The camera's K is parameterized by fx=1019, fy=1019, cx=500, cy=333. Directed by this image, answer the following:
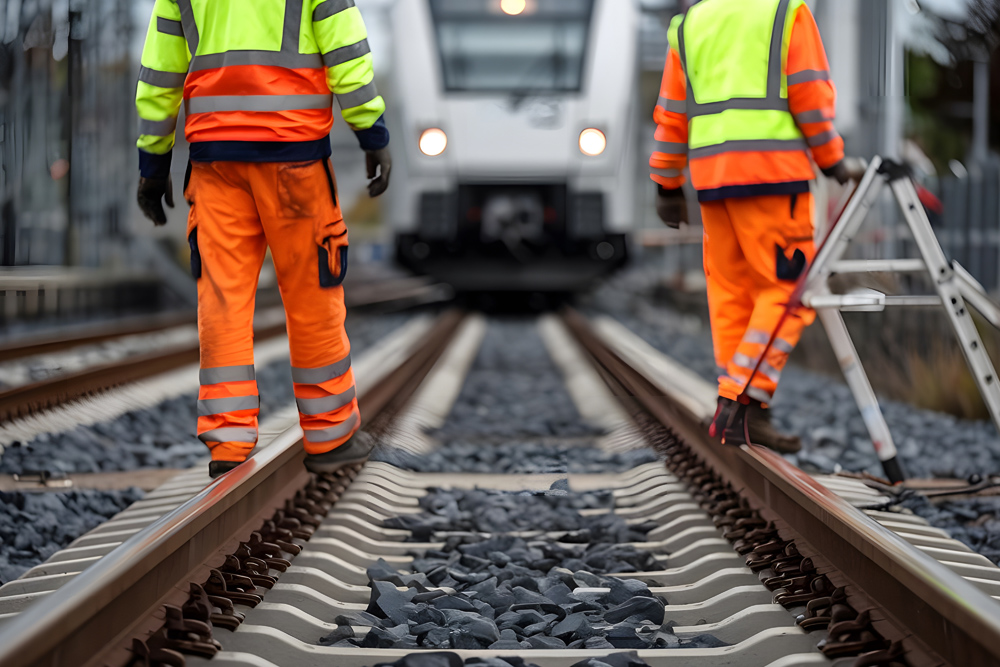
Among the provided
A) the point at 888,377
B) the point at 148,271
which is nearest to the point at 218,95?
the point at 888,377

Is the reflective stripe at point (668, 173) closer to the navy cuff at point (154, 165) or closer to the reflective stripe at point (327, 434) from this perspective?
the reflective stripe at point (327, 434)

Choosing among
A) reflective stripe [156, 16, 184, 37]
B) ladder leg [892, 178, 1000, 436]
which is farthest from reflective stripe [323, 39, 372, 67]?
ladder leg [892, 178, 1000, 436]

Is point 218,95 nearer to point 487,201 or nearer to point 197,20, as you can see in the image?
point 197,20

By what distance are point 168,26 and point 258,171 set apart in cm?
47

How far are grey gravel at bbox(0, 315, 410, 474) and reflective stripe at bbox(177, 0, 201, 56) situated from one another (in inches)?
68.5

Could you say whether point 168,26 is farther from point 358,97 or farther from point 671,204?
A: point 671,204

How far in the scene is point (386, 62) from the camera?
29.8ft

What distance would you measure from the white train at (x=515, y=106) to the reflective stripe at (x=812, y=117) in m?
5.75

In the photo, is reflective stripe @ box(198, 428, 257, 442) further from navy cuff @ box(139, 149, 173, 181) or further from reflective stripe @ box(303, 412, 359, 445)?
navy cuff @ box(139, 149, 173, 181)

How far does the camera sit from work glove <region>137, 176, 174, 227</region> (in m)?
3.09

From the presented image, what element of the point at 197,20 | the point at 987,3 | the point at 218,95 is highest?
the point at 987,3

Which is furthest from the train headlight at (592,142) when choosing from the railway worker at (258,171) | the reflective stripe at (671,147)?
the railway worker at (258,171)

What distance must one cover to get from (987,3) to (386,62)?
16.1ft

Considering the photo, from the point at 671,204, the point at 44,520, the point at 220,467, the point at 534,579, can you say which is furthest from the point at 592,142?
the point at 534,579
